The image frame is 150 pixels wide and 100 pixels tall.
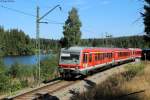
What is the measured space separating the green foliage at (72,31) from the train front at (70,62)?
2208 inches

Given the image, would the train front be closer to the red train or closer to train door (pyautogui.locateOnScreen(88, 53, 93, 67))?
the red train

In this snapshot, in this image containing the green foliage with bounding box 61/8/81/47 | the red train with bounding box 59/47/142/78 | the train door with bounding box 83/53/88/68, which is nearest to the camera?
the red train with bounding box 59/47/142/78

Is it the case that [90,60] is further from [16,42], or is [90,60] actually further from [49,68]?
[16,42]

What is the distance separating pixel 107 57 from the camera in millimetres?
39000

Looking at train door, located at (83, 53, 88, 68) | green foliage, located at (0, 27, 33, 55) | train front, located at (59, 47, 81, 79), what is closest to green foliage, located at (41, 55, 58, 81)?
train front, located at (59, 47, 81, 79)

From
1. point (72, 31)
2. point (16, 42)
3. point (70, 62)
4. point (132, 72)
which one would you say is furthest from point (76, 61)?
point (16, 42)

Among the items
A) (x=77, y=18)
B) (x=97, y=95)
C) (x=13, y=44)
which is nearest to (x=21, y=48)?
(x=13, y=44)

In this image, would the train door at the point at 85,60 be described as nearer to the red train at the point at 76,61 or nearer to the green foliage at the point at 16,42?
the red train at the point at 76,61

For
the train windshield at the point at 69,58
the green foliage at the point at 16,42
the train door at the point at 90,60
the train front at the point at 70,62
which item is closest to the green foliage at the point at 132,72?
the train door at the point at 90,60

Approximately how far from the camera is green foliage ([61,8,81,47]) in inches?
3383

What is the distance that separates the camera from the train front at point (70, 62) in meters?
A: 27.5

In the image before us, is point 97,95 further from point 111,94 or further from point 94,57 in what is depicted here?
point 94,57

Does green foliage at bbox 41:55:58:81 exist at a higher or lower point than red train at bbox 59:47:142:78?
lower

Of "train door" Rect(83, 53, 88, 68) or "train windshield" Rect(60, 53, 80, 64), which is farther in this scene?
"train door" Rect(83, 53, 88, 68)
